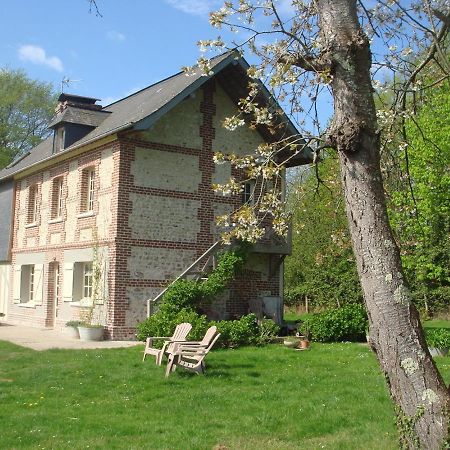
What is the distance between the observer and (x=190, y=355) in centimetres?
1102

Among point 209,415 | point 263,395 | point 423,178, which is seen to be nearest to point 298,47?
point 209,415

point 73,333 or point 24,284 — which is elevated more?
point 24,284

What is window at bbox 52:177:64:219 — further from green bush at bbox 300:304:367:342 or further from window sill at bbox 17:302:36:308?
green bush at bbox 300:304:367:342

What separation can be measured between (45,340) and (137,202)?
13.8 ft

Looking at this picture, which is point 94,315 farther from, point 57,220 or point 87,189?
point 57,220

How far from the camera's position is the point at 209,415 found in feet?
25.9

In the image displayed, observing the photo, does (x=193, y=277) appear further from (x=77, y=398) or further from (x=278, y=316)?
(x=77, y=398)

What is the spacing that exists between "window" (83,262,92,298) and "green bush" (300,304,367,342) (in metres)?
6.24

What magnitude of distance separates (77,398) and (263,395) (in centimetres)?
260

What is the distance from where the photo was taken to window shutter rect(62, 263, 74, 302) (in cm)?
1866

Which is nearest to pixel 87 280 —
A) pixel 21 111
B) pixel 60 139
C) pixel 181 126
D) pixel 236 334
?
pixel 60 139

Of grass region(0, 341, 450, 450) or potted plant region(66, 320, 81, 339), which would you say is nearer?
grass region(0, 341, 450, 450)

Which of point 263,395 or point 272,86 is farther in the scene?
point 263,395

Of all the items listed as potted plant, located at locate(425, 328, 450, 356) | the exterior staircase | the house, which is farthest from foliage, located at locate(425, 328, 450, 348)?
the exterior staircase
